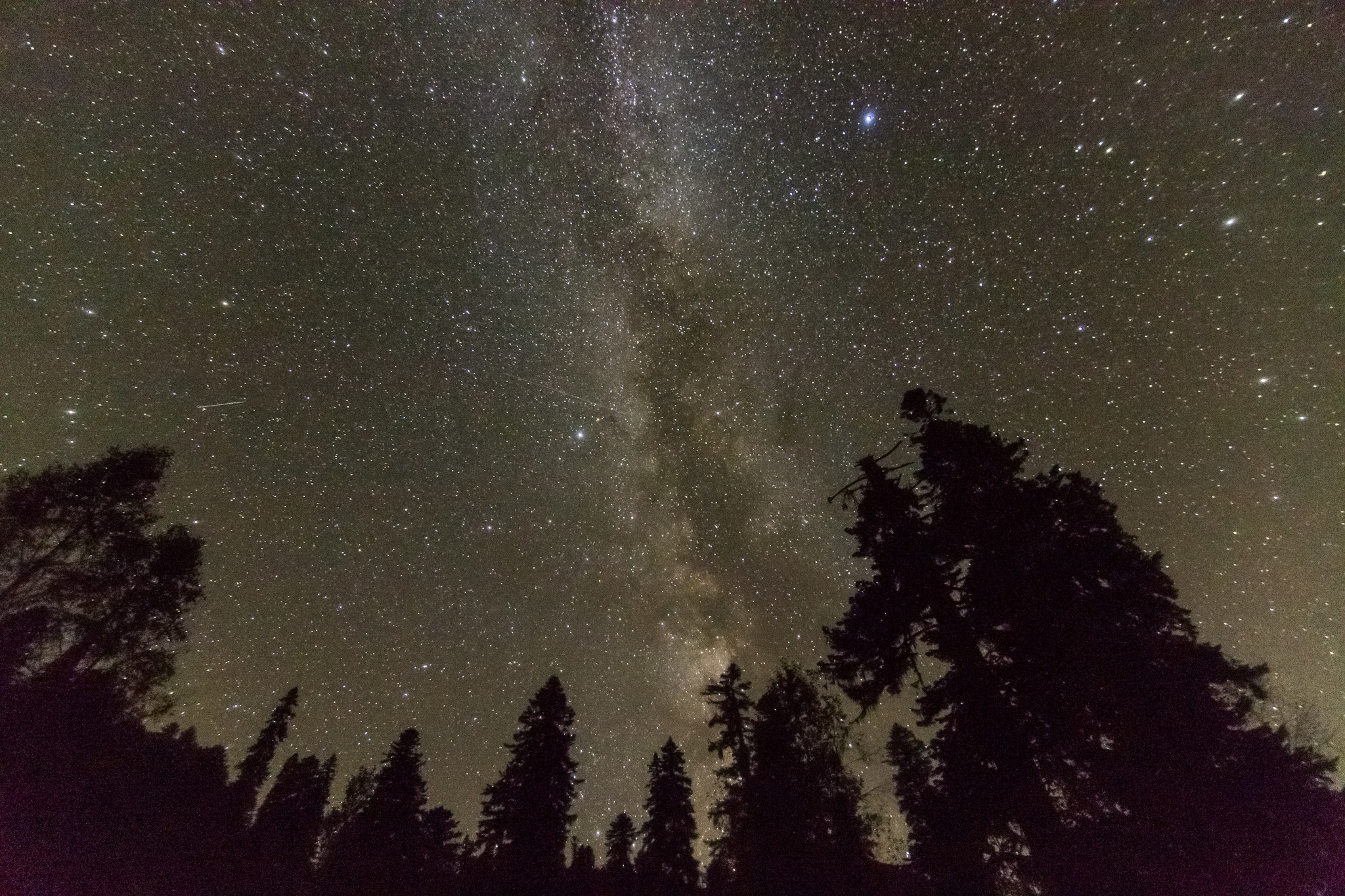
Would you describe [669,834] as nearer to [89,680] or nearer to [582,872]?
[582,872]

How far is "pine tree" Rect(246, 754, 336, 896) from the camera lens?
2823 cm

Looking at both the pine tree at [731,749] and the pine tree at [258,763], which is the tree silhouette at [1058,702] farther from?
the pine tree at [258,763]

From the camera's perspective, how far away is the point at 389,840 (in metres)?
29.0

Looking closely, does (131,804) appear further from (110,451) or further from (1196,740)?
(1196,740)

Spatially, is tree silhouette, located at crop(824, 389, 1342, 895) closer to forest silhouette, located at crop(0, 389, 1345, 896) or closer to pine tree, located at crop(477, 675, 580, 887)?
forest silhouette, located at crop(0, 389, 1345, 896)

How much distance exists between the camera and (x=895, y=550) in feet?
34.9

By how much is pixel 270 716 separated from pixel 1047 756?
47.6m

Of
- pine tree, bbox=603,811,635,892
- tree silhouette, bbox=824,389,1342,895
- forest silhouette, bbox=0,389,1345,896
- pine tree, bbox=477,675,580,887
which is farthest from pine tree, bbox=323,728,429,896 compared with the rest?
tree silhouette, bbox=824,389,1342,895

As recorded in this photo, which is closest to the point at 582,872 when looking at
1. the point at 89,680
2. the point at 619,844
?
the point at 619,844

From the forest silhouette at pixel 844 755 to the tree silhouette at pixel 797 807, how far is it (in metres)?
0.11

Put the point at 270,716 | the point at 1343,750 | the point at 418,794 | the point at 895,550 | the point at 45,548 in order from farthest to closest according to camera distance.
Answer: the point at 270,716, the point at 418,794, the point at 1343,750, the point at 45,548, the point at 895,550

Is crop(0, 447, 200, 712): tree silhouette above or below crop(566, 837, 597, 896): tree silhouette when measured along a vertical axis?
above

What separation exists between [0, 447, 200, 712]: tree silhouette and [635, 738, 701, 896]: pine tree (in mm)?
23213

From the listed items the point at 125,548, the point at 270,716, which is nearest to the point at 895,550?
the point at 125,548
